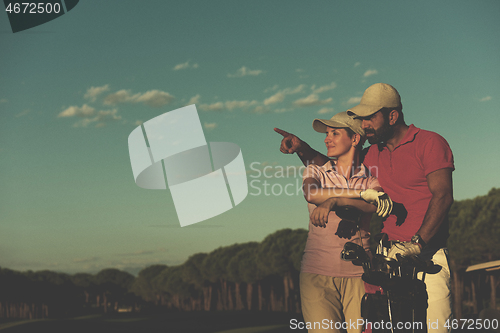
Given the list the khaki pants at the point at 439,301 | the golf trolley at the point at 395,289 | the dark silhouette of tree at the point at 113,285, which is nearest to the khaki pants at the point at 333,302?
the golf trolley at the point at 395,289

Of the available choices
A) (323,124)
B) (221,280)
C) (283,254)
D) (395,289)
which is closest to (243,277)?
(283,254)

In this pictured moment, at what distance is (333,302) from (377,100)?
186 centimetres

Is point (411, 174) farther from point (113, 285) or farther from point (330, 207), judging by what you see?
point (113, 285)

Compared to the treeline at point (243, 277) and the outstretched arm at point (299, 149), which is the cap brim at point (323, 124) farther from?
the treeline at point (243, 277)

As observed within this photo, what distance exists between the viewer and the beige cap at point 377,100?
4738mm

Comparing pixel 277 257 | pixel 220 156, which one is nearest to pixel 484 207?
pixel 220 156

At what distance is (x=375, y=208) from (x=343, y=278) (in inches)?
27.5

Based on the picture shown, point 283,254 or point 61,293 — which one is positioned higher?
point 283,254

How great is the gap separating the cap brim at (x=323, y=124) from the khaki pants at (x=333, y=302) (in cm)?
139

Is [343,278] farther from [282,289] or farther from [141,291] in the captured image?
[141,291]

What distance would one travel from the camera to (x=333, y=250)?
4648 mm

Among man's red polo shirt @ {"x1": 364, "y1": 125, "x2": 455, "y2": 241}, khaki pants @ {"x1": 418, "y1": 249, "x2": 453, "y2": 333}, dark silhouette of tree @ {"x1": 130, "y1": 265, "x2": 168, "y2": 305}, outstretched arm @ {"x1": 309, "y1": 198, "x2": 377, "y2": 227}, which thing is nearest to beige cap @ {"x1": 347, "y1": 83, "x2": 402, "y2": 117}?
man's red polo shirt @ {"x1": 364, "y1": 125, "x2": 455, "y2": 241}

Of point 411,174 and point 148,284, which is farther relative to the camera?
point 148,284

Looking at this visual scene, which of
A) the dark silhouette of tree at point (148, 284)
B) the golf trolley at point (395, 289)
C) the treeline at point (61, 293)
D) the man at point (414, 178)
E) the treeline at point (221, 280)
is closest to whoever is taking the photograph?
the golf trolley at point (395, 289)
